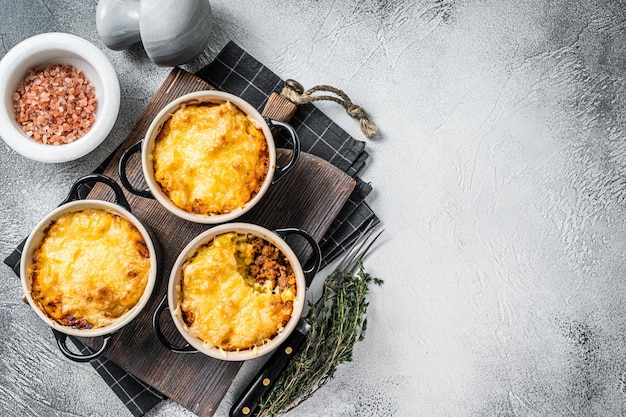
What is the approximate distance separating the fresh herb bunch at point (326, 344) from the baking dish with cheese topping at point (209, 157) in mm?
490

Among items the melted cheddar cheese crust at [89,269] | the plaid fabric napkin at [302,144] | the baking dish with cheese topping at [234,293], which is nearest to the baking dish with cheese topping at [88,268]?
the melted cheddar cheese crust at [89,269]

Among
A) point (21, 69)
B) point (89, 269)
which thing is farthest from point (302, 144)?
point (21, 69)

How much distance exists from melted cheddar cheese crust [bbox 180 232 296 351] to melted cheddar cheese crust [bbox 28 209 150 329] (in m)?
0.17

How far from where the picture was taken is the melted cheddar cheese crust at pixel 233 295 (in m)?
1.86

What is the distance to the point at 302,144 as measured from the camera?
2219 millimetres

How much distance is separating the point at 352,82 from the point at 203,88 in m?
0.56

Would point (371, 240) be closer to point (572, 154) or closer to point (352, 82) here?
point (352, 82)

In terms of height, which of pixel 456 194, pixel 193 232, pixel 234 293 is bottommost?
pixel 193 232

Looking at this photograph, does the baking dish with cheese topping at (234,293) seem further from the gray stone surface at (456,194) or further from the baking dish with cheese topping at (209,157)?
the gray stone surface at (456,194)

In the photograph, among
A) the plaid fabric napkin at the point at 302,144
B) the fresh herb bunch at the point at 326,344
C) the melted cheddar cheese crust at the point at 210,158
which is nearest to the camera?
the melted cheddar cheese crust at the point at 210,158

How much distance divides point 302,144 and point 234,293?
65 centimetres

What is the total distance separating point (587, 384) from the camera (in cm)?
235

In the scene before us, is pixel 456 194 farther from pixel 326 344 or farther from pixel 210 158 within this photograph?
pixel 210 158

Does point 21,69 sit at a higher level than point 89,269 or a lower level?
higher
